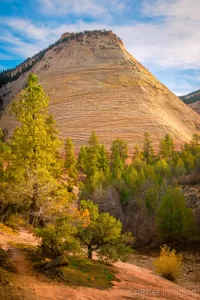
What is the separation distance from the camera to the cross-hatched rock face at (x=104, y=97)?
89312 millimetres

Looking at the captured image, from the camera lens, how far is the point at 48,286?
11.7 metres

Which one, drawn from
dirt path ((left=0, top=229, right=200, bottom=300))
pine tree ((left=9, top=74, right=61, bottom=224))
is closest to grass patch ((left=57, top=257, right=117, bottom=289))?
dirt path ((left=0, top=229, right=200, bottom=300))

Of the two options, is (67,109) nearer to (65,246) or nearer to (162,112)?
(162,112)

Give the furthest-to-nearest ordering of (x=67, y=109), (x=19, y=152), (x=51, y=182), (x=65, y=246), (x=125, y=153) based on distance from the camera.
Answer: (x=67, y=109), (x=125, y=153), (x=19, y=152), (x=51, y=182), (x=65, y=246)

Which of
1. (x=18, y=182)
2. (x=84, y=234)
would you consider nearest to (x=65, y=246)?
(x=84, y=234)

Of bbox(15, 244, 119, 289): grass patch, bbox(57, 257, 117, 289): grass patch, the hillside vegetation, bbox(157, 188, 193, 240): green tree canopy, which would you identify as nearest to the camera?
bbox(15, 244, 119, 289): grass patch

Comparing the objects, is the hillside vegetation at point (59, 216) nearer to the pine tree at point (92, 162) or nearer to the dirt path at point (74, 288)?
the dirt path at point (74, 288)

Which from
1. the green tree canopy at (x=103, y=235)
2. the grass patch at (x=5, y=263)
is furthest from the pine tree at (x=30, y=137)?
the grass patch at (x=5, y=263)

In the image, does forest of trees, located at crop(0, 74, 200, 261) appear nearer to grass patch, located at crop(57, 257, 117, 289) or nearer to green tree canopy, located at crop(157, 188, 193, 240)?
green tree canopy, located at crop(157, 188, 193, 240)

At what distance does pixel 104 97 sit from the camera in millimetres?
101000

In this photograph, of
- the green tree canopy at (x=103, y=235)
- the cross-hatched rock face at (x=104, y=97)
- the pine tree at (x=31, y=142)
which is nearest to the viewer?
the green tree canopy at (x=103, y=235)

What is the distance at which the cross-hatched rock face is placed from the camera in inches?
3516

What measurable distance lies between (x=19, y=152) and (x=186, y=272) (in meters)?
17.6

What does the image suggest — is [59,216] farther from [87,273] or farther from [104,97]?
[104,97]
